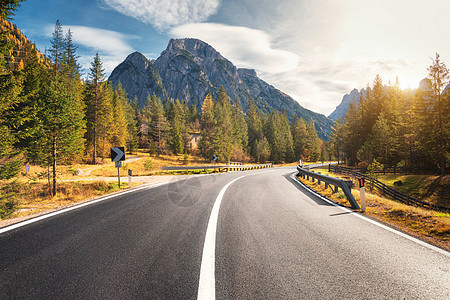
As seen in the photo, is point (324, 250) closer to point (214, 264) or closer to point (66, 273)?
point (214, 264)

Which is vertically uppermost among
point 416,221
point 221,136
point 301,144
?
point 221,136

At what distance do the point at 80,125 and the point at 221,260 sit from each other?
1922 centimetres

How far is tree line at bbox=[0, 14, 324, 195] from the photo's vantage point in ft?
47.1

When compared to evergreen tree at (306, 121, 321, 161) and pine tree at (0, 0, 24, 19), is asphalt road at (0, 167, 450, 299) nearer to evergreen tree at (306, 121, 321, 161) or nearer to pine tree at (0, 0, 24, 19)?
pine tree at (0, 0, 24, 19)

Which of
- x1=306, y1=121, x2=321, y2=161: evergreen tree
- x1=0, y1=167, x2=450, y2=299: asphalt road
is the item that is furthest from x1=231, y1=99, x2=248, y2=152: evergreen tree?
x1=0, y1=167, x2=450, y2=299: asphalt road

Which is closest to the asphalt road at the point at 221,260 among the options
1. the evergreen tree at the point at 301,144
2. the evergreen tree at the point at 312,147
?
the evergreen tree at the point at 301,144

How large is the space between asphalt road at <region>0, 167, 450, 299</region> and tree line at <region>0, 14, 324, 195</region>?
13665mm

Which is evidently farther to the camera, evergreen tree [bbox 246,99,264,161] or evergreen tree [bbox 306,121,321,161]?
evergreen tree [bbox 306,121,321,161]

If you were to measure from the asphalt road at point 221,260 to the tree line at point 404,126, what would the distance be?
115 feet

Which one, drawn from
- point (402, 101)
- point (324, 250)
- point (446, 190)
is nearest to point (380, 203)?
point (324, 250)

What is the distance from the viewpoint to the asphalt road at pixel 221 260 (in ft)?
7.39

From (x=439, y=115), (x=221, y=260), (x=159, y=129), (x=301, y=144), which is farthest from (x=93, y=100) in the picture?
(x=301, y=144)

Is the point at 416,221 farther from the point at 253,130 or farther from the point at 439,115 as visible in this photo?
the point at 253,130

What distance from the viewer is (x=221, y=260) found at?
2.95m
